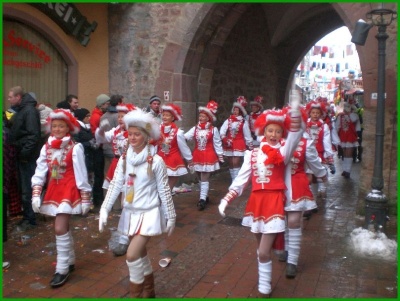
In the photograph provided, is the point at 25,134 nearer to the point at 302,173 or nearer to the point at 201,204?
the point at 201,204

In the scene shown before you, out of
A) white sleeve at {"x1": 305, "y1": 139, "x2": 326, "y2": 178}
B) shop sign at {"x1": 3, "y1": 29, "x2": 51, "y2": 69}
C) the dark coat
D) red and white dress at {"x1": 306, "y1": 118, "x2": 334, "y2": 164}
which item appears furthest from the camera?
shop sign at {"x1": 3, "y1": 29, "x2": 51, "y2": 69}

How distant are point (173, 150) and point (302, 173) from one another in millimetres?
2622

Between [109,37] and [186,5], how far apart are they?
1829 mm

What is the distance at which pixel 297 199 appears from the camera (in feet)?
15.2

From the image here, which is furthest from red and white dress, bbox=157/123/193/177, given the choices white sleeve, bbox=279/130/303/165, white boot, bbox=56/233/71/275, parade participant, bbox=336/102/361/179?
parade participant, bbox=336/102/361/179

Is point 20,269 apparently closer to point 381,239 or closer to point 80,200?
point 80,200

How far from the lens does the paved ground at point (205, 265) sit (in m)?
4.25

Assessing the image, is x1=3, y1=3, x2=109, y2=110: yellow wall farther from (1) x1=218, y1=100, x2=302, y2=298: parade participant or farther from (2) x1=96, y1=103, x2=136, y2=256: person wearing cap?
(1) x1=218, y1=100, x2=302, y2=298: parade participant

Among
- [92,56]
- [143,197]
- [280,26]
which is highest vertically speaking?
[280,26]

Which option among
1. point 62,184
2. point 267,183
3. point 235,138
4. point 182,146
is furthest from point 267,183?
point 235,138

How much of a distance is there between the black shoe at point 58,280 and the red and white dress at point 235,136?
4873 mm

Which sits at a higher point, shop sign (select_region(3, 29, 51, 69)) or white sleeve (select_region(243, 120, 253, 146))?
shop sign (select_region(3, 29, 51, 69))

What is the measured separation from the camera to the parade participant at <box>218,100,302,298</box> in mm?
3936

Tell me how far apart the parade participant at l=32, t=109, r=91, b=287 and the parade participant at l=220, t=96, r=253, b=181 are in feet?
→ 14.9
